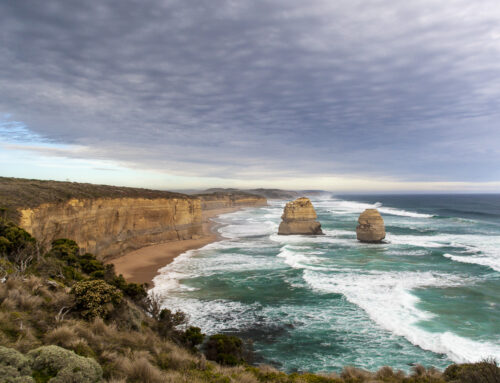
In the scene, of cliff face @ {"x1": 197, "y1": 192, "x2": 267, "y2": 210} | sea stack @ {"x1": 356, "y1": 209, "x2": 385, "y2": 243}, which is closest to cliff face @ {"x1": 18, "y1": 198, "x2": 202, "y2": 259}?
sea stack @ {"x1": 356, "y1": 209, "x2": 385, "y2": 243}

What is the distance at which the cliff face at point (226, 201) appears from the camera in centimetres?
9606

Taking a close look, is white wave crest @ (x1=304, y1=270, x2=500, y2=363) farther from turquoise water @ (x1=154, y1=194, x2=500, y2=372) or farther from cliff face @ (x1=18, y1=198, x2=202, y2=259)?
cliff face @ (x1=18, y1=198, x2=202, y2=259)

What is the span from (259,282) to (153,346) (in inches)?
540

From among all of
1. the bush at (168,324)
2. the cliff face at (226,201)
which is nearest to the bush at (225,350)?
the bush at (168,324)

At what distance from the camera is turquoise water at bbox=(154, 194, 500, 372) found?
41.5 ft

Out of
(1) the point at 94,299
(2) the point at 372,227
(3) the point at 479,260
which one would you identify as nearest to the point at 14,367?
(1) the point at 94,299

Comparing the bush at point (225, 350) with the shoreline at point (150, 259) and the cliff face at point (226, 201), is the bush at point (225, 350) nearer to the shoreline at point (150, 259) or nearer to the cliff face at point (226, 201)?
the shoreline at point (150, 259)

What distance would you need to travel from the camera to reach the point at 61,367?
5637 millimetres

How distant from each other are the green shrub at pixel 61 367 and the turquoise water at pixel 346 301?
7798 millimetres

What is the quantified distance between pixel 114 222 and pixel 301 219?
22836mm

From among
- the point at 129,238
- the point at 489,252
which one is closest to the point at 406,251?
the point at 489,252

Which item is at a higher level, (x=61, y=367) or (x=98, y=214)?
(x=98, y=214)

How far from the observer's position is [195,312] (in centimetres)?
1647

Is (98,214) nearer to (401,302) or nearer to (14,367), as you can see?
(401,302)
